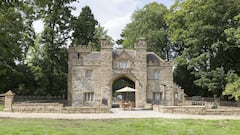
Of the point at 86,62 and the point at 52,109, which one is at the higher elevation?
the point at 86,62

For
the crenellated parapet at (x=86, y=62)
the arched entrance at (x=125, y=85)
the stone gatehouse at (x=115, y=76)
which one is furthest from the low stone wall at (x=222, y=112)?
the crenellated parapet at (x=86, y=62)

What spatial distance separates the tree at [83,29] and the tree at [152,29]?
10004 millimetres

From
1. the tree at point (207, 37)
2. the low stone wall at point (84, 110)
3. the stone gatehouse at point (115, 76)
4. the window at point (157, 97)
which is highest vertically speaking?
the tree at point (207, 37)

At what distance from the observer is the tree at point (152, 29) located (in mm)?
47866

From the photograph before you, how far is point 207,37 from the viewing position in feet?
116

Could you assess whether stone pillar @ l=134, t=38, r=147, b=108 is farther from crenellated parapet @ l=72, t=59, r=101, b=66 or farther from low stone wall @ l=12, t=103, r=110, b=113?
low stone wall @ l=12, t=103, r=110, b=113

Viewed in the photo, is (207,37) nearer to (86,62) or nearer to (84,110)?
(86,62)

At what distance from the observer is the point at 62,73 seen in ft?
125

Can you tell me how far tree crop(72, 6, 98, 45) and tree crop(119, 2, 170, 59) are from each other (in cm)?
1000

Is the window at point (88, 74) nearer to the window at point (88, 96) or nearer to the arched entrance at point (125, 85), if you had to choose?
the window at point (88, 96)

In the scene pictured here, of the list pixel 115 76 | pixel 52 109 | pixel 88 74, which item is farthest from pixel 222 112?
pixel 88 74

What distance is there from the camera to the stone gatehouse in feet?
107

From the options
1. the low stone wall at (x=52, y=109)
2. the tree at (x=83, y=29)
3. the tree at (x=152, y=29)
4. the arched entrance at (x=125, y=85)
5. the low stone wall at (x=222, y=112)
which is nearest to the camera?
the low stone wall at (x=222, y=112)

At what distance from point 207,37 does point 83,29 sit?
16440mm
